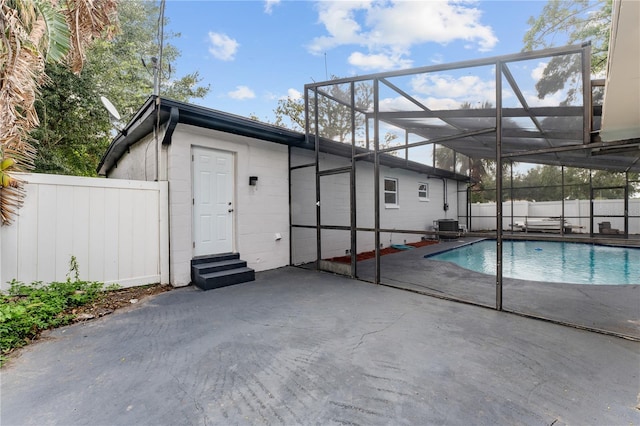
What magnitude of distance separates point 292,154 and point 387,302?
4.19 meters

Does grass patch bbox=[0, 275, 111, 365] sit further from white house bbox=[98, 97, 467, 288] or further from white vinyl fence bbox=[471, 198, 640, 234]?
white vinyl fence bbox=[471, 198, 640, 234]

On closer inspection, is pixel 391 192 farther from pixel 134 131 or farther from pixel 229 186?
pixel 134 131

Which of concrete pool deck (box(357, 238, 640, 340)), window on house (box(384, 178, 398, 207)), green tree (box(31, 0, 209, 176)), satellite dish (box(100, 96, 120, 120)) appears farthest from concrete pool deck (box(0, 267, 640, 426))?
window on house (box(384, 178, 398, 207))

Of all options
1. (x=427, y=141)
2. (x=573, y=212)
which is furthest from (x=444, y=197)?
(x=427, y=141)

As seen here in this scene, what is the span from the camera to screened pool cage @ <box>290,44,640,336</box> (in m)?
3.62

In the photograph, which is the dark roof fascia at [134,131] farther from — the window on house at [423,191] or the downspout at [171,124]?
the window on house at [423,191]

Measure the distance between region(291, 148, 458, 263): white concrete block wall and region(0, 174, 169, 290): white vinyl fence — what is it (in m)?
3.04

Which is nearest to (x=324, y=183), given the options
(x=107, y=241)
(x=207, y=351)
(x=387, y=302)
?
(x=387, y=302)

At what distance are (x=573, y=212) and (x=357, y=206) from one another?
39.4 ft

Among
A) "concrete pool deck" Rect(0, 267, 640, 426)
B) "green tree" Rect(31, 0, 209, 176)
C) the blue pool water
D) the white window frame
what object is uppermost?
"green tree" Rect(31, 0, 209, 176)

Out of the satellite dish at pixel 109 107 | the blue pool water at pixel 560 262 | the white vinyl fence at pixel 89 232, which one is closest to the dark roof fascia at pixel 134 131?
the satellite dish at pixel 109 107

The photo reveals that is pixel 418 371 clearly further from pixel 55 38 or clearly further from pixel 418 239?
pixel 418 239

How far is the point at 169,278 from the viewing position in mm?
4844

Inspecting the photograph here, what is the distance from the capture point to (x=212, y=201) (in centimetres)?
530
